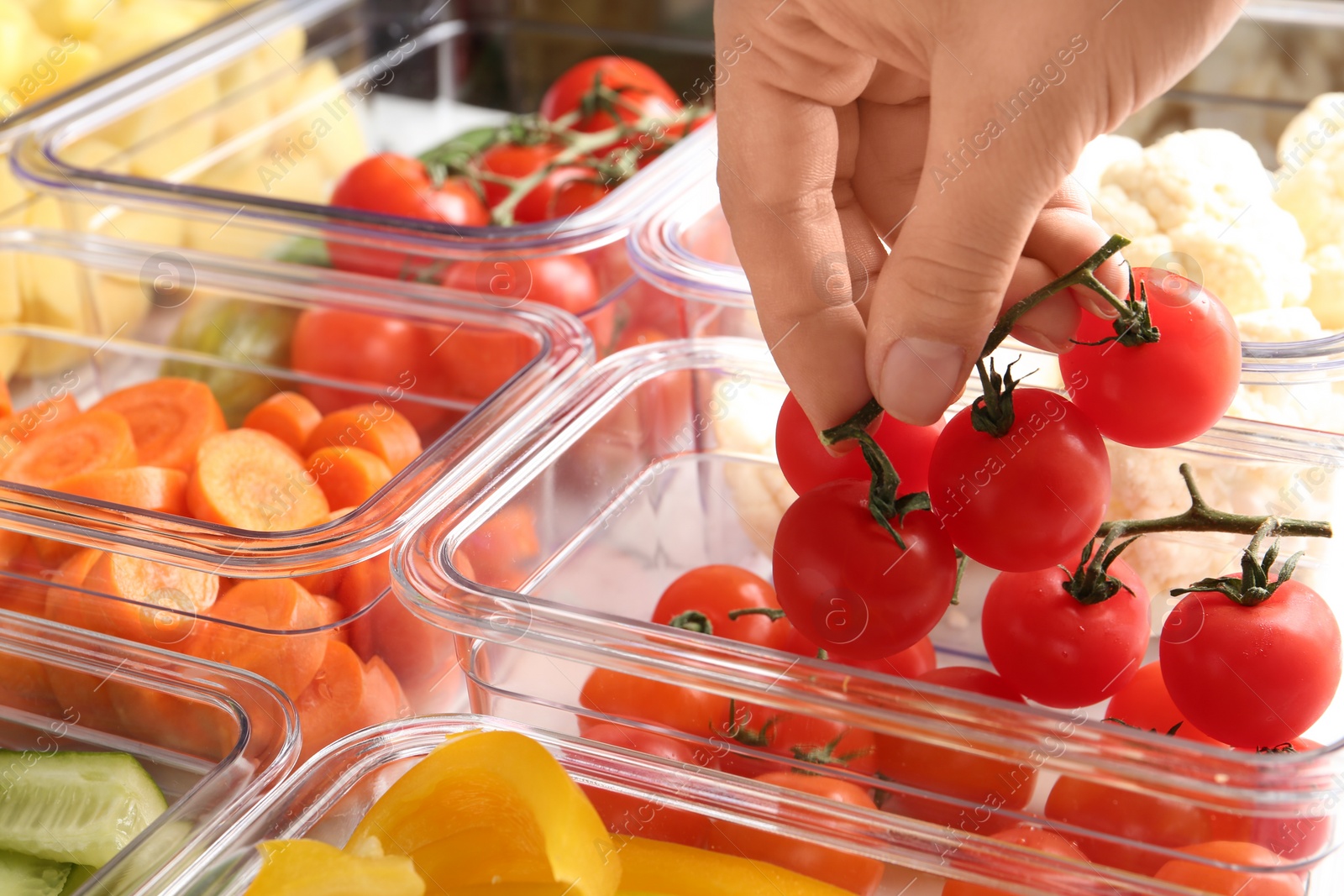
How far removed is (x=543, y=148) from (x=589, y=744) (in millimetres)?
942

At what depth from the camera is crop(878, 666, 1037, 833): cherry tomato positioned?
0.62m

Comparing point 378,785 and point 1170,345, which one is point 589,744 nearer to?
point 378,785

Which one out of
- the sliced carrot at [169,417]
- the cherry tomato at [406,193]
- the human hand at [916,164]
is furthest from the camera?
the cherry tomato at [406,193]

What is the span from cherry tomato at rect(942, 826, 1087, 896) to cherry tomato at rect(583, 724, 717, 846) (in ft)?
0.45

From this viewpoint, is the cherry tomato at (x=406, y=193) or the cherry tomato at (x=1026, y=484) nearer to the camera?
the cherry tomato at (x=1026, y=484)

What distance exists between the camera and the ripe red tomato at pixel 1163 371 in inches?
24.5

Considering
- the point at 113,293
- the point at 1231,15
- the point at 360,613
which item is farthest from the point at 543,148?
the point at 1231,15

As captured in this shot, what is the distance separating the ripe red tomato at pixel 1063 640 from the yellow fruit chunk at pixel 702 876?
0.51 ft

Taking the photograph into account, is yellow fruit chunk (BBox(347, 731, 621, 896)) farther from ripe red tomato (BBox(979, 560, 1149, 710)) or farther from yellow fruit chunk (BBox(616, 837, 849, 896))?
ripe red tomato (BBox(979, 560, 1149, 710))

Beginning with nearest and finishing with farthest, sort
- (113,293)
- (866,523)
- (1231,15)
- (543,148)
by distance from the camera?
(1231,15) → (866,523) → (113,293) → (543,148)

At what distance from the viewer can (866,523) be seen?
2.03ft

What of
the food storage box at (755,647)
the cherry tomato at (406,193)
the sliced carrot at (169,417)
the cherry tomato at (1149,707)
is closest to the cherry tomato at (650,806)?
the food storage box at (755,647)

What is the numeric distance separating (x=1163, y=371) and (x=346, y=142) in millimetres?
1188

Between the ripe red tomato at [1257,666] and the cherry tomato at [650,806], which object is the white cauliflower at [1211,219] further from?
the cherry tomato at [650,806]
